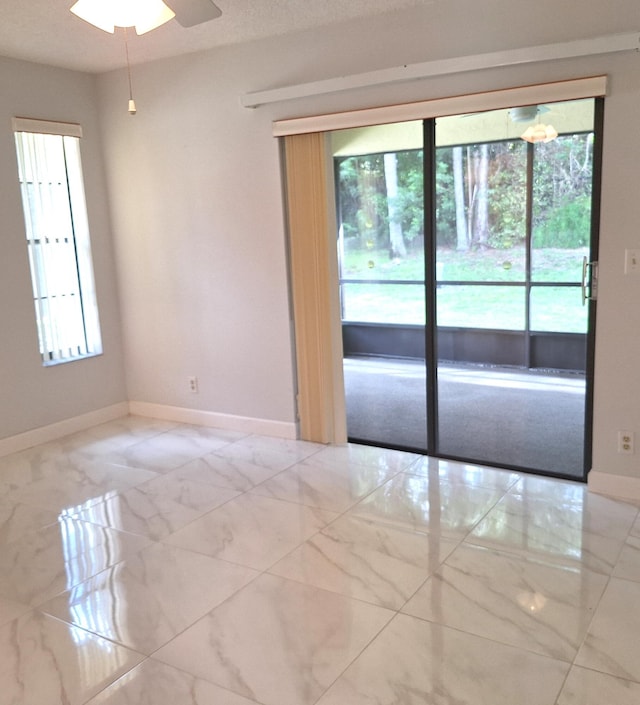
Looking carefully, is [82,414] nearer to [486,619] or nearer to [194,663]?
[194,663]

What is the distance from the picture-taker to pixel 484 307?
455cm

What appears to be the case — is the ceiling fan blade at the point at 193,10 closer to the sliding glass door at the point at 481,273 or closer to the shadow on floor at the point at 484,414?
the sliding glass door at the point at 481,273

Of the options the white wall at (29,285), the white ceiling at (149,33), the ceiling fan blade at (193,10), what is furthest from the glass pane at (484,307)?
the white wall at (29,285)

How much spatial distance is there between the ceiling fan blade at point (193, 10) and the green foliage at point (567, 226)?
218 centimetres

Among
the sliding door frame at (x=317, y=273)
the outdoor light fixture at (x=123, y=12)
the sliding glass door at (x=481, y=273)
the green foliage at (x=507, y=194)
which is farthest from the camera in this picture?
the green foliage at (x=507, y=194)

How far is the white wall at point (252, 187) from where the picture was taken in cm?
323

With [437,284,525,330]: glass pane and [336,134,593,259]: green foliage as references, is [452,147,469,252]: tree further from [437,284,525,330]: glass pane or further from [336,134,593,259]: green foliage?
[437,284,525,330]: glass pane

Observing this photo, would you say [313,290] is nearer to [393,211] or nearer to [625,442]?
[393,211]

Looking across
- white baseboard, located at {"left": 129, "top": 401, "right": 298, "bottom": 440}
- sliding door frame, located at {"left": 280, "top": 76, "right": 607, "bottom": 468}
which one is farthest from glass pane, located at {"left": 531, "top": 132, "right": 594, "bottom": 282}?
white baseboard, located at {"left": 129, "top": 401, "right": 298, "bottom": 440}

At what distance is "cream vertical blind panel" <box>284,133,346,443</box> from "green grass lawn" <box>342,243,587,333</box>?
664mm

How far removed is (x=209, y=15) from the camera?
2.47m

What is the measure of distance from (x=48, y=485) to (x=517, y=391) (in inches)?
130

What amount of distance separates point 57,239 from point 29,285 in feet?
1.42

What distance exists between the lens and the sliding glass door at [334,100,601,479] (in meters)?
3.75
